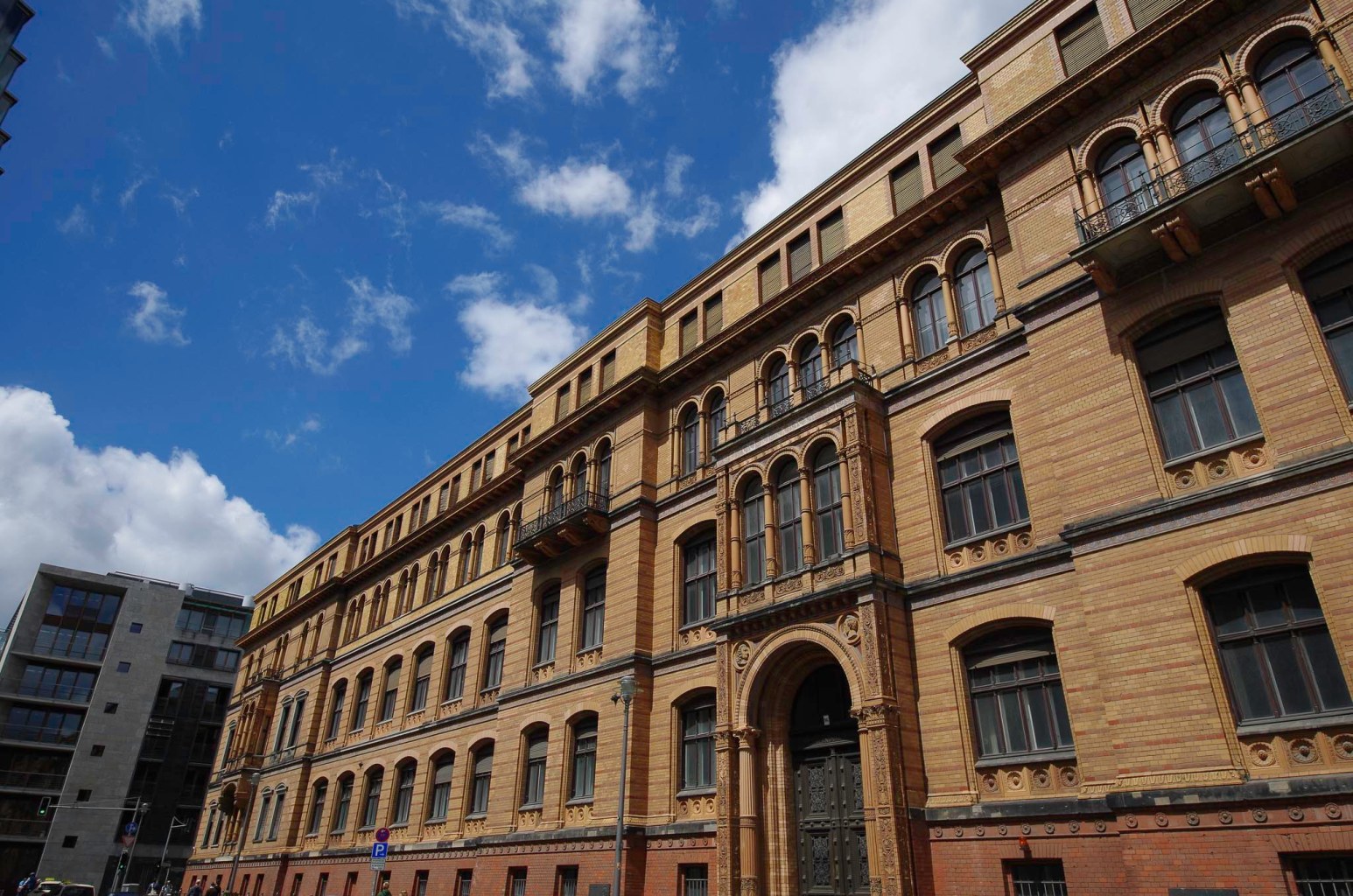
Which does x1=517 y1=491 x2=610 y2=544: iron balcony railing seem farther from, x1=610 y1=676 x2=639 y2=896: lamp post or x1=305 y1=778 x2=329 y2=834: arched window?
x1=305 y1=778 x2=329 y2=834: arched window

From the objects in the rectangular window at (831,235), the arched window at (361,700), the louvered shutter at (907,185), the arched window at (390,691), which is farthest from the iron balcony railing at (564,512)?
the arched window at (361,700)

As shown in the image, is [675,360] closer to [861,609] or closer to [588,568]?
[588,568]

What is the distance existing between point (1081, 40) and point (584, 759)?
79.0 feet

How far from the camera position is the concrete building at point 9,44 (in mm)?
10242

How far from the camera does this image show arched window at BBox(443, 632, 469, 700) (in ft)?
119

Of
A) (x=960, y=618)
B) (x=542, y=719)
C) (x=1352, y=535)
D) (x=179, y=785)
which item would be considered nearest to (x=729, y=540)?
(x=960, y=618)

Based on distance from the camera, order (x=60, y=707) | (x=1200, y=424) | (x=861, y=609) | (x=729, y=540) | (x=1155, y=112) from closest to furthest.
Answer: (x=1200, y=424), (x=1155, y=112), (x=861, y=609), (x=729, y=540), (x=60, y=707)

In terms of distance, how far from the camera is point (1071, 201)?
1905cm

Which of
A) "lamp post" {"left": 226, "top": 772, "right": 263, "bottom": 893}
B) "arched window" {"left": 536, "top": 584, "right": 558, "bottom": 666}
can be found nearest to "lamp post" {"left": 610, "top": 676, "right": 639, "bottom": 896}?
"arched window" {"left": 536, "top": 584, "right": 558, "bottom": 666}

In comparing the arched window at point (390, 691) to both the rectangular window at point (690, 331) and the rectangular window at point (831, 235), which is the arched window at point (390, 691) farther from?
the rectangular window at point (831, 235)

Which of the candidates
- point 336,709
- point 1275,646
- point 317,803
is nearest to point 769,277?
point 1275,646

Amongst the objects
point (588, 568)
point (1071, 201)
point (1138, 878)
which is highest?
point (1071, 201)

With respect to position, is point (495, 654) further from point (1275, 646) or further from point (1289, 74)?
point (1289, 74)

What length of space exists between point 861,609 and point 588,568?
42.6 ft
